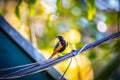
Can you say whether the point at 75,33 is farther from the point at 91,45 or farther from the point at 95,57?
the point at 91,45

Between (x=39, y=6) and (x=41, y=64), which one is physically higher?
(x=41, y=64)

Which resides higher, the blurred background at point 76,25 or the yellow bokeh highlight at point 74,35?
the blurred background at point 76,25

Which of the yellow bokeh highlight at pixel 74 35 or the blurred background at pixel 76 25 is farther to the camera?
the yellow bokeh highlight at pixel 74 35

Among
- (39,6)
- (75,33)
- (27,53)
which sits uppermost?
(27,53)

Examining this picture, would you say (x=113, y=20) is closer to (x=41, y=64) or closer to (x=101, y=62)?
(x=101, y=62)

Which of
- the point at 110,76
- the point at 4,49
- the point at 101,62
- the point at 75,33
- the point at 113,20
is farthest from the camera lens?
the point at 75,33

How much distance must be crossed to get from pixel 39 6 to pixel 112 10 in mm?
1368

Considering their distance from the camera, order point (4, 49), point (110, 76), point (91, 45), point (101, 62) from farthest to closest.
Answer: point (101, 62) < point (110, 76) < point (4, 49) < point (91, 45)

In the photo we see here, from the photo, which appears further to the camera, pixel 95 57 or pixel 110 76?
pixel 95 57

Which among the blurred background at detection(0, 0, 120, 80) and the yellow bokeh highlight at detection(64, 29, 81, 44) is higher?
the blurred background at detection(0, 0, 120, 80)

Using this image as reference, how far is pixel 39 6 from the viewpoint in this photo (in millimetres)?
6508

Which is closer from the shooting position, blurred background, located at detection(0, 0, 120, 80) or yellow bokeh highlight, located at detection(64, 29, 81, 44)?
blurred background, located at detection(0, 0, 120, 80)

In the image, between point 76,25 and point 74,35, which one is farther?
point 76,25

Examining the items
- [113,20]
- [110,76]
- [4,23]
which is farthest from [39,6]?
[4,23]
